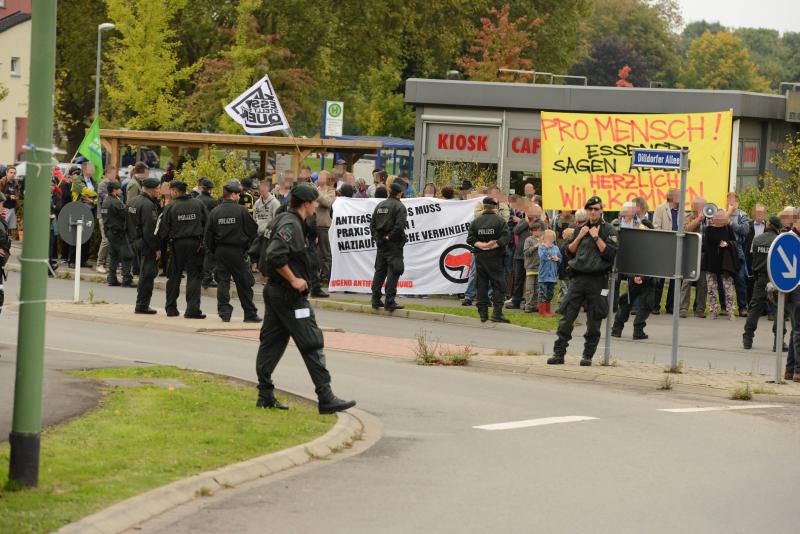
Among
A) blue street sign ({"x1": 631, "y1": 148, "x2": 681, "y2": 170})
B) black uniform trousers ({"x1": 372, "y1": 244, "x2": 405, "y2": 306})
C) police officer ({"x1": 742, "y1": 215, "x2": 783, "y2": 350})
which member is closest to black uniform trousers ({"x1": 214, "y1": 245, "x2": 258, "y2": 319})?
black uniform trousers ({"x1": 372, "y1": 244, "x2": 405, "y2": 306})

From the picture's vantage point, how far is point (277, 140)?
Answer: 2970 centimetres

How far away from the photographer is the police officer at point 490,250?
69.2ft

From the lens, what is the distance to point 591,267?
1620 cm

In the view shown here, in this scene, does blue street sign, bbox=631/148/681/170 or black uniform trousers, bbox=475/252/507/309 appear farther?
black uniform trousers, bbox=475/252/507/309

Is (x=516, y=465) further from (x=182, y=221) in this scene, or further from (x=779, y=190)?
(x=779, y=190)

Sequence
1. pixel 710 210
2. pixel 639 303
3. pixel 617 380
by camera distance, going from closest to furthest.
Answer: pixel 617 380, pixel 639 303, pixel 710 210

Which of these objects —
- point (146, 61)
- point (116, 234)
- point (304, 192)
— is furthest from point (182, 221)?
point (146, 61)

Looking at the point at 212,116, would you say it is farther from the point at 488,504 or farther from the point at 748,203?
the point at 488,504

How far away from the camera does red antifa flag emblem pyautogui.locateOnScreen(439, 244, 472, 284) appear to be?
24.7 m

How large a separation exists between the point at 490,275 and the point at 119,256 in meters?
7.25

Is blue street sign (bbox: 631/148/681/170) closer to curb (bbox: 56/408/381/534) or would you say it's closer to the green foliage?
curb (bbox: 56/408/381/534)

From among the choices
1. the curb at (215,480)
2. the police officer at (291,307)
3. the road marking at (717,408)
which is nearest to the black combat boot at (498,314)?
the road marking at (717,408)

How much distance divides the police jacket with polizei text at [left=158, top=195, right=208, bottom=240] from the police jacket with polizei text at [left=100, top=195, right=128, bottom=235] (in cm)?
563

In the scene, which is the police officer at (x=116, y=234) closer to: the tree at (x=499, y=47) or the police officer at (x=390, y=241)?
the police officer at (x=390, y=241)
